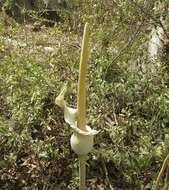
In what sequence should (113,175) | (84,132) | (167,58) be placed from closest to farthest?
(84,132) < (113,175) < (167,58)

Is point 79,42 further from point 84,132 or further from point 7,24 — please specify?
point 84,132

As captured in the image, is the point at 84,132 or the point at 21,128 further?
the point at 21,128

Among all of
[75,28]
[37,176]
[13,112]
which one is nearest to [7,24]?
[75,28]

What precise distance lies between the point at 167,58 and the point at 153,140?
2.16 ft

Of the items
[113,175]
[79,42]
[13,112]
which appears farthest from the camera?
[79,42]

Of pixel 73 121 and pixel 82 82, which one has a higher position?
pixel 82 82

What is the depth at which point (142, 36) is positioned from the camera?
2.92 m

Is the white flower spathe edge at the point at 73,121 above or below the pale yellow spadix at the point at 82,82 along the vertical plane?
below

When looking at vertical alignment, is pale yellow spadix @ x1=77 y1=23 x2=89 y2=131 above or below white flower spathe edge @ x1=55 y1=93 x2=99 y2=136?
above

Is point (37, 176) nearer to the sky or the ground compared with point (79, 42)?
nearer to the ground

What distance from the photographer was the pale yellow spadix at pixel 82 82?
4.59ft

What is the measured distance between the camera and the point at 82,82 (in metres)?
1.45

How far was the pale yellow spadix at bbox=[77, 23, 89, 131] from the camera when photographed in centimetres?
140

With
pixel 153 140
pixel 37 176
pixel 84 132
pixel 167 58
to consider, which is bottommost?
pixel 37 176
